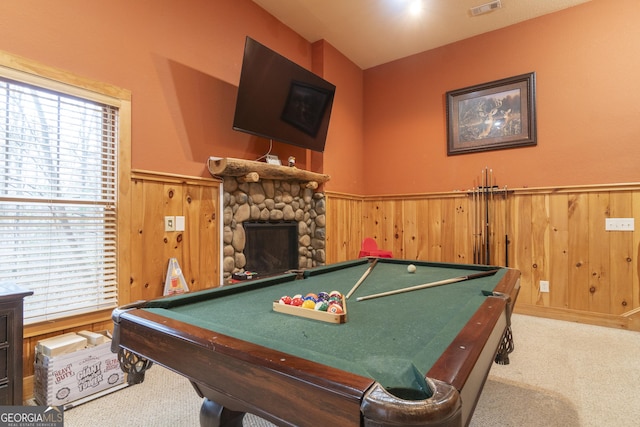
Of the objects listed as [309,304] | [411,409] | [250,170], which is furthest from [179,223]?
[411,409]

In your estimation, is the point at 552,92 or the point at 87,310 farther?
the point at 552,92

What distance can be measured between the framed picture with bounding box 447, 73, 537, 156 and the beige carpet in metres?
2.14

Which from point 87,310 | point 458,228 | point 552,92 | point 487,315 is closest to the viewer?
point 487,315

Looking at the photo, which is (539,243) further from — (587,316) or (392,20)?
(392,20)

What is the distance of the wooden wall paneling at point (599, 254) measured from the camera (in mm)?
2994

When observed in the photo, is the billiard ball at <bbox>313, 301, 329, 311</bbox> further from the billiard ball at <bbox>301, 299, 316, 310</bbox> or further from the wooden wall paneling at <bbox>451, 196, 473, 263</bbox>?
the wooden wall paneling at <bbox>451, 196, 473, 263</bbox>

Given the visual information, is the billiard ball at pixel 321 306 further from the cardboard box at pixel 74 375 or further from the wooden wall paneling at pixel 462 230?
the wooden wall paneling at pixel 462 230

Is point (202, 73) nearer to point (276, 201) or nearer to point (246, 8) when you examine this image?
point (246, 8)

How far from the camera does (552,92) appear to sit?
3.31 meters

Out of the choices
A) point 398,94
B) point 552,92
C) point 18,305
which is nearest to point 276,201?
point 18,305

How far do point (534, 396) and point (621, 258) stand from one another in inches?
80.1

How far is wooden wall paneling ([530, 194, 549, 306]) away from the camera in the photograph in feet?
10.7

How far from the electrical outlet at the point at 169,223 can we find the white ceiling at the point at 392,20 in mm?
2330

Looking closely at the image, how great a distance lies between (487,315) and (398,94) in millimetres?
3821
